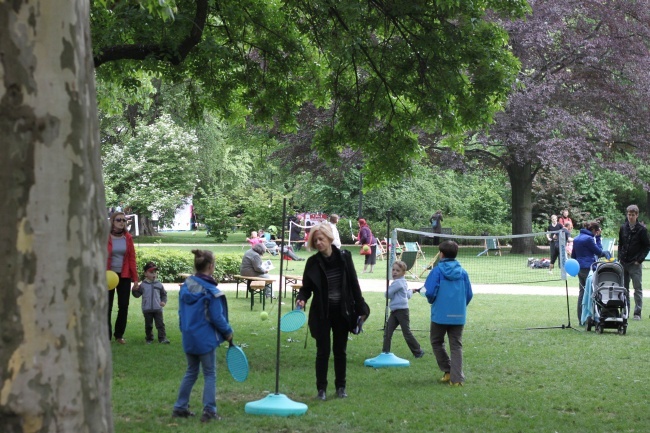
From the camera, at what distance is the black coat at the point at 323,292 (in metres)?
8.92

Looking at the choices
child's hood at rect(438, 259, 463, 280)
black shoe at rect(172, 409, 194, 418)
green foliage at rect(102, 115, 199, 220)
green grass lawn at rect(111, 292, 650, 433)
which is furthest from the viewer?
green foliage at rect(102, 115, 199, 220)

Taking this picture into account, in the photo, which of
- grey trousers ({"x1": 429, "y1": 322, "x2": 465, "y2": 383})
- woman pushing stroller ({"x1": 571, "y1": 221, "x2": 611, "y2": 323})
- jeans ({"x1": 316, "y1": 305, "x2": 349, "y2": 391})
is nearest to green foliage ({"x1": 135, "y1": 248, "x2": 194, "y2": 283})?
woman pushing stroller ({"x1": 571, "y1": 221, "x2": 611, "y2": 323})

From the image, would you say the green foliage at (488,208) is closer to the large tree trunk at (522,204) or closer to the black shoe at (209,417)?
the large tree trunk at (522,204)

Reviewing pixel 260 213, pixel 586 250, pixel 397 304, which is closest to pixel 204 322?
pixel 397 304

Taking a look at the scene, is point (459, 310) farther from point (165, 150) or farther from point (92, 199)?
point (165, 150)

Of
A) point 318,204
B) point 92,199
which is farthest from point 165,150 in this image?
point 92,199

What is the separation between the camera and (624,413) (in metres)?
8.49

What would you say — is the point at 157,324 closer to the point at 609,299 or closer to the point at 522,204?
the point at 609,299

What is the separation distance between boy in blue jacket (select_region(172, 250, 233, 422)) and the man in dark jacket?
380 inches

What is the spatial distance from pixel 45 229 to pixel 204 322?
13.5 feet

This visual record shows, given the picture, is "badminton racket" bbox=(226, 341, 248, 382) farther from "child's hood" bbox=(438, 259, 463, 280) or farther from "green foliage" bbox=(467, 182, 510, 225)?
"green foliage" bbox=(467, 182, 510, 225)

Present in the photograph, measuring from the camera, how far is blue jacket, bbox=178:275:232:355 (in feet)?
25.3

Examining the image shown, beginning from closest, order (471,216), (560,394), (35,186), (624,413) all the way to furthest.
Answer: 1. (35,186)
2. (624,413)
3. (560,394)
4. (471,216)

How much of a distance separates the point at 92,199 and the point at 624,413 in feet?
20.5
